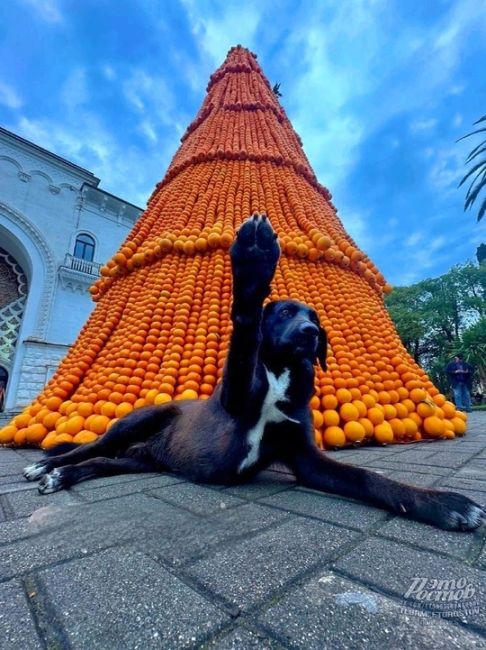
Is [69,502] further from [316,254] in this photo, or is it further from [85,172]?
[85,172]

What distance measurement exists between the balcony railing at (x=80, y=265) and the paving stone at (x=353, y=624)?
676 inches

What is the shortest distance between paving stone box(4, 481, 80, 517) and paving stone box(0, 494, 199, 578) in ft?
0.18

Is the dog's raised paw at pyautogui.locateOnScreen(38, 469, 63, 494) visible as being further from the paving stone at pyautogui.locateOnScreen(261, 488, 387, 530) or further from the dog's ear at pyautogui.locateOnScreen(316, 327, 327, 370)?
the dog's ear at pyautogui.locateOnScreen(316, 327, 327, 370)

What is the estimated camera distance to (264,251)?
1.47 m

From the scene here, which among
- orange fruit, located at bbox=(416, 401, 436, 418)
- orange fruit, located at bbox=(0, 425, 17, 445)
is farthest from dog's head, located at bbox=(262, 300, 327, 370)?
orange fruit, located at bbox=(0, 425, 17, 445)

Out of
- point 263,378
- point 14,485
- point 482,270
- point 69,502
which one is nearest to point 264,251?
point 263,378

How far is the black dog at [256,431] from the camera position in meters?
1.46

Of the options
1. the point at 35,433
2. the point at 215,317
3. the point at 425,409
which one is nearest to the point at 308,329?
the point at 215,317

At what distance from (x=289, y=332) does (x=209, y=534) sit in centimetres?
107

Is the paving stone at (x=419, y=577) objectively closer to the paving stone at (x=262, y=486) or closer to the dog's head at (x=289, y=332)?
the paving stone at (x=262, y=486)

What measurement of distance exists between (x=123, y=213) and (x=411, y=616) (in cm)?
2041

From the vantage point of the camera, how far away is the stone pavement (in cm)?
66

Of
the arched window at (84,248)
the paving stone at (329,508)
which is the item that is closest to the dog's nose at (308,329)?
the paving stone at (329,508)

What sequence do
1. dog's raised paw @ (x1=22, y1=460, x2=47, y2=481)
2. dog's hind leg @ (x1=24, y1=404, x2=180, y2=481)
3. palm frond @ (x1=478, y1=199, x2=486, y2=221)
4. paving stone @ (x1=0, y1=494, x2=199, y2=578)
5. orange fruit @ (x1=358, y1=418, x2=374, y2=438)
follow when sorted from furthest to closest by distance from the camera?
palm frond @ (x1=478, y1=199, x2=486, y2=221)
orange fruit @ (x1=358, y1=418, x2=374, y2=438)
dog's hind leg @ (x1=24, y1=404, x2=180, y2=481)
dog's raised paw @ (x1=22, y1=460, x2=47, y2=481)
paving stone @ (x1=0, y1=494, x2=199, y2=578)
